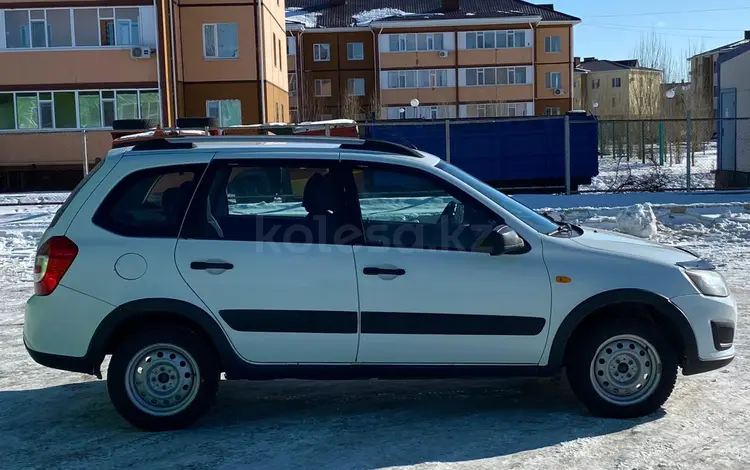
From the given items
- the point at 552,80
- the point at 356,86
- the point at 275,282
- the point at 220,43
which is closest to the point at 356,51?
the point at 356,86

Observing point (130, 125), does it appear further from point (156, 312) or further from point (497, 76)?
point (497, 76)

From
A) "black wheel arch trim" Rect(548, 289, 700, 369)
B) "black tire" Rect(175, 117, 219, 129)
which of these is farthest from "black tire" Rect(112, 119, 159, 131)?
"black wheel arch trim" Rect(548, 289, 700, 369)

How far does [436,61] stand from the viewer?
56.6 metres

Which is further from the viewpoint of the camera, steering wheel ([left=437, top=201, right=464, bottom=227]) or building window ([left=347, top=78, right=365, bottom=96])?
building window ([left=347, top=78, right=365, bottom=96])

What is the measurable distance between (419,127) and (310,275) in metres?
18.4

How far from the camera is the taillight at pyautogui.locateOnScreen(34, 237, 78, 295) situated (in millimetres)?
5496

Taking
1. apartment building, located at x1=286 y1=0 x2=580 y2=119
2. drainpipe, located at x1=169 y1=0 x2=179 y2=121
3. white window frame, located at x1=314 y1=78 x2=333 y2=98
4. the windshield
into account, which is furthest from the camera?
white window frame, located at x1=314 y1=78 x2=333 y2=98

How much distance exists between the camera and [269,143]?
6.04 meters

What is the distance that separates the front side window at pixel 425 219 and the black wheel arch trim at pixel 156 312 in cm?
106

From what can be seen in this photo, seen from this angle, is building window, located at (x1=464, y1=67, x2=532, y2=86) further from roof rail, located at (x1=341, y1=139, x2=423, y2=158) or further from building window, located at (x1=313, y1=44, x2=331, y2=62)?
roof rail, located at (x1=341, y1=139, x2=423, y2=158)

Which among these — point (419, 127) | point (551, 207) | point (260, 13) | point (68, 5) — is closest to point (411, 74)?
point (260, 13)

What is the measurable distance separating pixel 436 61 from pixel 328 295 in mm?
52490

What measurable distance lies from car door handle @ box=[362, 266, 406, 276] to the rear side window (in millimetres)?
1192

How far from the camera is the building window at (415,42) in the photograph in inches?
2223
